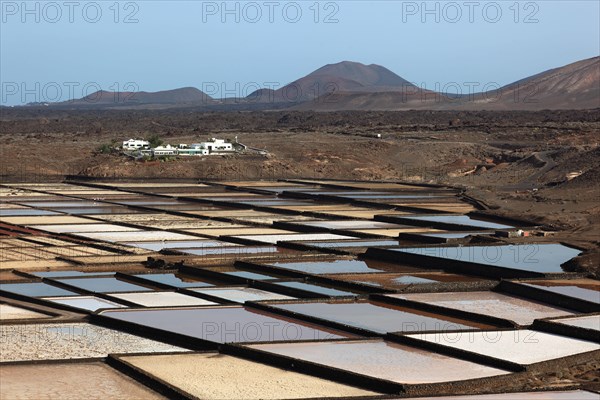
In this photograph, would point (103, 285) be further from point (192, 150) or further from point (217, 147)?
point (217, 147)

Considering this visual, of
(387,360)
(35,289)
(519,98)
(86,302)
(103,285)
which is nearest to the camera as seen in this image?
(387,360)

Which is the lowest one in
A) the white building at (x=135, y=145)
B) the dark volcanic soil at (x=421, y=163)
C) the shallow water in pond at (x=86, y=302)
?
the shallow water in pond at (x=86, y=302)

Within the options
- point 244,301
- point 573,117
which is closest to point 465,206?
point 244,301

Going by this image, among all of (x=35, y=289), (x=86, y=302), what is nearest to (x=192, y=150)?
(x=35, y=289)

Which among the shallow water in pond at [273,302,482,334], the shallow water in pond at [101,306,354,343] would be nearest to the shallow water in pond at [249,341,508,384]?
the shallow water in pond at [101,306,354,343]

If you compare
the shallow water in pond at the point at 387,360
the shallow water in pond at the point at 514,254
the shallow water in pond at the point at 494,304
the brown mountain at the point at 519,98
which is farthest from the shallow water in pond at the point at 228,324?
the brown mountain at the point at 519,98

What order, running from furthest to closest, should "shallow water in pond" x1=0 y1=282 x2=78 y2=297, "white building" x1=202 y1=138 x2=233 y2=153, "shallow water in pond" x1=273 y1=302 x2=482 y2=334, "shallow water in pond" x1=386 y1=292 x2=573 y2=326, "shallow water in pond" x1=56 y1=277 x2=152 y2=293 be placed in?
"white building" x1=202 y1=138 x2=233 y2=153, "shallow water in pond" x1=56 y1=277 x2=152 y2=293, "shallow water in pond" x1=0 y1=282 x2=78 y2=297, "shallow water in pond" x1=386 y1=292 x2=573 y2=326, "shallow water in pond" x1=273 y1=302 x2=482 y2=334

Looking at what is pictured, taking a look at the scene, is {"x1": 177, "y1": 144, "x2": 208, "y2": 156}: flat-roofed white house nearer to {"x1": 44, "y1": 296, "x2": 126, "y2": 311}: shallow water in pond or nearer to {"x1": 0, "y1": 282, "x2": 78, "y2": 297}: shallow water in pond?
{"x1": 0, "y1": 282, "x2": 78, "y2": 297}: shallow water in pond

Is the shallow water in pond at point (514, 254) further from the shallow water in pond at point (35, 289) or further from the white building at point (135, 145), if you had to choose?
the white building at point (135, 145)
